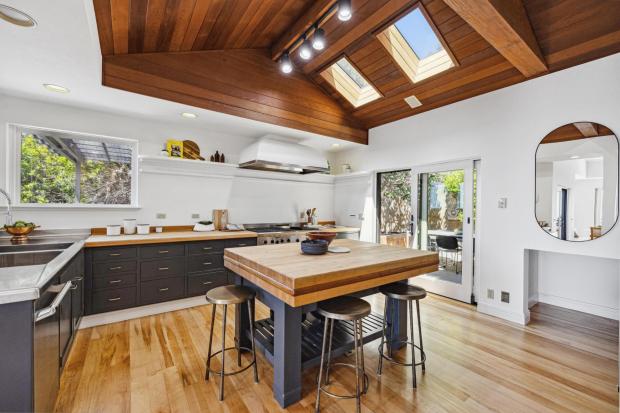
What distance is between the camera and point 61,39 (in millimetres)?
1885

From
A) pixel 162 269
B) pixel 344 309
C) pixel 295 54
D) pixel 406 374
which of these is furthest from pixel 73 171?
pixel 406 374

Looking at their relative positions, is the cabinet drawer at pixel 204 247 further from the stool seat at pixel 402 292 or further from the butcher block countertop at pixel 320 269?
the stool seat at pixel 402 292

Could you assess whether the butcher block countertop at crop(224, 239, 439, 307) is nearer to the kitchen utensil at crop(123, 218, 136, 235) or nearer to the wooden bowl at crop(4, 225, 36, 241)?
the kitchen utensil at crop(123, 218, 136, 235)

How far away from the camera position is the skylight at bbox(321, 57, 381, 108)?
12.5ft

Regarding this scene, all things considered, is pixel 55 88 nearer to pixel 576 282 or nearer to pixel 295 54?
pixel 295 54

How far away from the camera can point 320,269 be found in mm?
1610

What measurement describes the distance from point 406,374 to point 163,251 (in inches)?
106

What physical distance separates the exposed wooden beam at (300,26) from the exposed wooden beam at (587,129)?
2.61 metres

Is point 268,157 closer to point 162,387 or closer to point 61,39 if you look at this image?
point 61,39

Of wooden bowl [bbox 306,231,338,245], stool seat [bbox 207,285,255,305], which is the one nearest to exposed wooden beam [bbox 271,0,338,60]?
wooden bowl [bbox 306,231,338,245]

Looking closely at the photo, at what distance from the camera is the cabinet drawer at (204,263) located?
322 centimetres

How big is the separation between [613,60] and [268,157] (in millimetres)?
3563

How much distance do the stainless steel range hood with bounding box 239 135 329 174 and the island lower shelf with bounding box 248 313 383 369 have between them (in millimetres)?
2113

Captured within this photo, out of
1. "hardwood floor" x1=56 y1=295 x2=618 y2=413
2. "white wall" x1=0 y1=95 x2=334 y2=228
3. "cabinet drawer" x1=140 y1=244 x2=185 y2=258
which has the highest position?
"white wall" x1=0 y1=95 x2=334 y2=228
